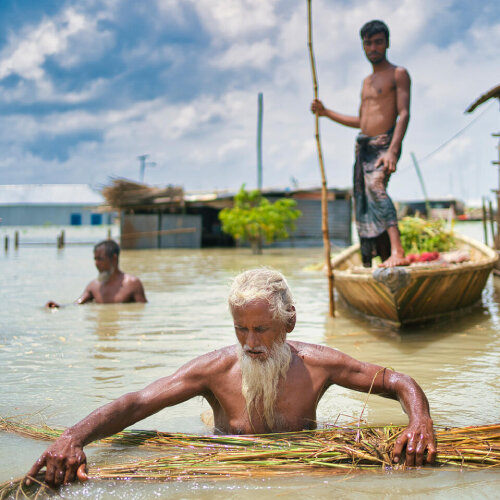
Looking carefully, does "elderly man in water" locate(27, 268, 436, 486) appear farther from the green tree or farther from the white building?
the white building

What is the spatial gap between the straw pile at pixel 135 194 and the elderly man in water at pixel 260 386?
19364mm

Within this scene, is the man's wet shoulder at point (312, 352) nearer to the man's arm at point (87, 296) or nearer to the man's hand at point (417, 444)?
the man's hand at point (417, 444)

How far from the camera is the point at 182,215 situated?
78.7 feet

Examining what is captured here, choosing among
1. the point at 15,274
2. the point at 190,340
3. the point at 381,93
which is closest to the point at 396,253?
the point at 381,93

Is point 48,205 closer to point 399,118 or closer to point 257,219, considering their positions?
point 257,219

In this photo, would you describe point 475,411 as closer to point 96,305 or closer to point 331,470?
point 331,470

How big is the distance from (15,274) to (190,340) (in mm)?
8316

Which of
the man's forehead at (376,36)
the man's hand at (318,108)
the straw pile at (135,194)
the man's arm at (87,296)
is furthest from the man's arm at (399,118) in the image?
the straw pile at (135,194)

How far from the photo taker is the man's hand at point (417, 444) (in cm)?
216

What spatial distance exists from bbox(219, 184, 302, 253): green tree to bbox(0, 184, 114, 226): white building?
62.0ft

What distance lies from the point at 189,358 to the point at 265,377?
222cm

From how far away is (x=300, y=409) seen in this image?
250 centimetres

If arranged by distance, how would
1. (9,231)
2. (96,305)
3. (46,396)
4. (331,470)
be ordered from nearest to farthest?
(331,470)
(46,396)
(96,305)
(9,231)

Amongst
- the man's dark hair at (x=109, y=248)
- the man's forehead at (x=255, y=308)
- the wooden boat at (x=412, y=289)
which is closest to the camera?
the man's forehead at (x=255, y=308)
